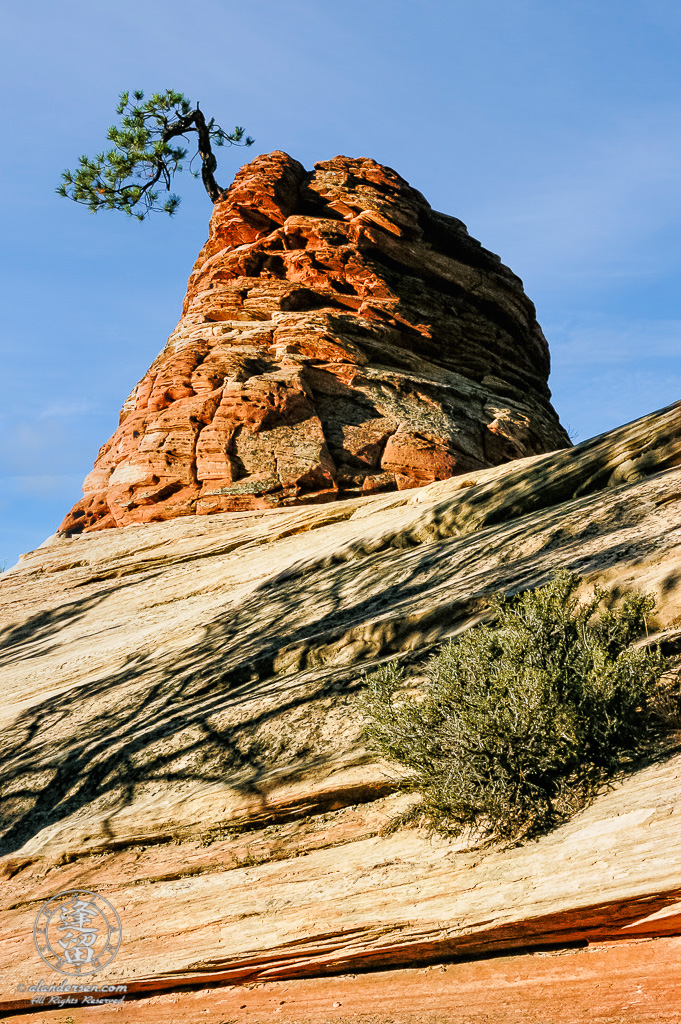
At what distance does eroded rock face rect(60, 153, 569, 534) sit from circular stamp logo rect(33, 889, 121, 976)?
11311 mm

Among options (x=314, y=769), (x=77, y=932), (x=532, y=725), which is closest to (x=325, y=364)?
(x=314, y=769)

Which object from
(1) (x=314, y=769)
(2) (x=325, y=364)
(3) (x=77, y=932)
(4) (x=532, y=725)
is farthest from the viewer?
(2) (x=325, y=364)

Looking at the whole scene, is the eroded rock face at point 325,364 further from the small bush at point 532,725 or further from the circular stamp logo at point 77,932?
the small bush at point 532,725

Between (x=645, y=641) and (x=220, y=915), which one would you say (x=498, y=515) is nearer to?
(x=645, y=641)

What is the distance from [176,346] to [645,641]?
18286 millimetres

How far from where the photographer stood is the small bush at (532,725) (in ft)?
16.1

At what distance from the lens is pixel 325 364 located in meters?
20.1

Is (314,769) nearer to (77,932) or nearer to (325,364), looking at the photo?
(77,932)

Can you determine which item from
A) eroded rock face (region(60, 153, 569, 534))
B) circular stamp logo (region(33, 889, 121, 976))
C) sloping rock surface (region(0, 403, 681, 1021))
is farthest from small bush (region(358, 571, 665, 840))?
eroded rock face (region(60, 153, 569, 534))

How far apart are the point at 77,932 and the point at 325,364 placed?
52.7 ft

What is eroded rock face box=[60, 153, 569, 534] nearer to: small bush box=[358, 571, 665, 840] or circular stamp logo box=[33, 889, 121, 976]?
circular stamp logo box=[33, 889, 121, 976]

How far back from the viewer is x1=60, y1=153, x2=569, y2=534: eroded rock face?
1808 cm

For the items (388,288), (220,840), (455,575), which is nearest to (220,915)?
(220,840)

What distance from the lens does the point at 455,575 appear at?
335 inches
